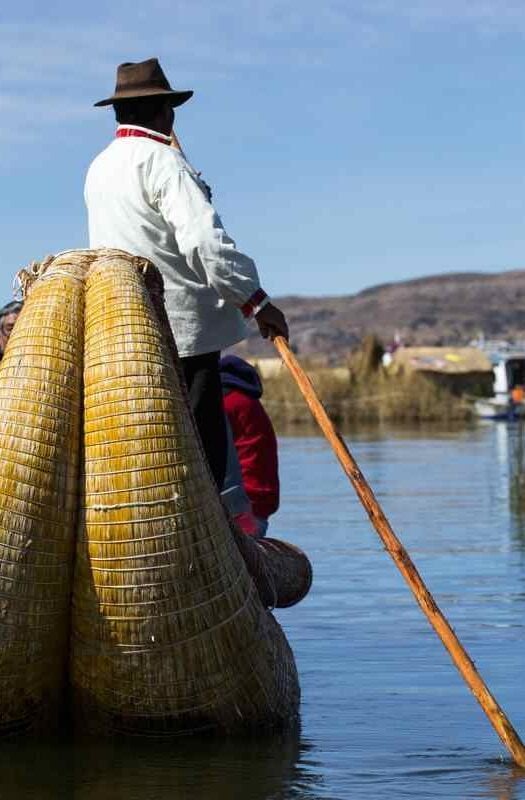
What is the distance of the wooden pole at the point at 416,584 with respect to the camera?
20.2 ft

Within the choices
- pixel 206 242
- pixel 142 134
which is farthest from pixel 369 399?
pixel 206 242

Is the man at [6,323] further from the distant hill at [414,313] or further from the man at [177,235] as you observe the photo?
the distant hill at [414,313]

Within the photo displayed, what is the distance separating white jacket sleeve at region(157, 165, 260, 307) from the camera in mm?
6652

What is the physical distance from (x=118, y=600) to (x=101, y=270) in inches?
47.4

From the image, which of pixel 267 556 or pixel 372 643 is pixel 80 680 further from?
pixel 372 643

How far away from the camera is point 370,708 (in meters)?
7.16

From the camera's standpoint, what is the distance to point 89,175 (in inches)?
283

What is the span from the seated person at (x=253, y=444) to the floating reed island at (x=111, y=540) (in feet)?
5.31

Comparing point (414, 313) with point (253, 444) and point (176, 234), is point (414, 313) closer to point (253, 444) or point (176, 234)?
point (253, 444)

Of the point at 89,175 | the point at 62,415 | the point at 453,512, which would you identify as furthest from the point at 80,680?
the point at 453,512

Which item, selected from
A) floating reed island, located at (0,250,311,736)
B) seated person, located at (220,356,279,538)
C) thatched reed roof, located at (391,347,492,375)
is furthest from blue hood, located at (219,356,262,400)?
thatched reed roof, located at (391,347,492,375)

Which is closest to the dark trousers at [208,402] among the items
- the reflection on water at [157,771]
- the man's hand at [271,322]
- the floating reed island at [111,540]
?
the man's hand at [271,322]

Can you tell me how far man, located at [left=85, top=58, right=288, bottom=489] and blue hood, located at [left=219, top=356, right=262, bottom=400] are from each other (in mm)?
880

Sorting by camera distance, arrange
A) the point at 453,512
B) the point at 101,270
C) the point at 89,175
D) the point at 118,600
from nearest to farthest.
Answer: the point at 118,600, the point at 101,270, the point at 89,175, the point at 453,512
